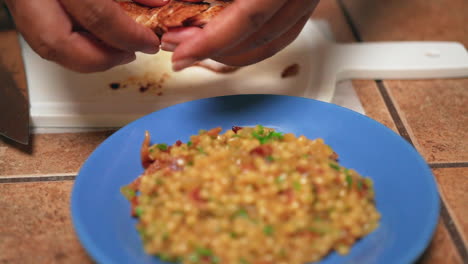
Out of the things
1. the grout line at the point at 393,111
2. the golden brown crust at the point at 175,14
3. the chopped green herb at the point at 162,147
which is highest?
the golden brown crust at the point at 175,14

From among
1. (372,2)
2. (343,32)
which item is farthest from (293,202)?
(372,2)

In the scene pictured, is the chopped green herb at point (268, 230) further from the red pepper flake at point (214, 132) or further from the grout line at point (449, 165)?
the grout line at point (449, 165)

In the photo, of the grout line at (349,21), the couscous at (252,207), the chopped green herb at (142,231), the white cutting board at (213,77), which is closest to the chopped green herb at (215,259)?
the couscous at (252,207)

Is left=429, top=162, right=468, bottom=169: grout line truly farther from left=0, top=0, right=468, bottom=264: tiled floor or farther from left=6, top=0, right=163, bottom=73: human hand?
left=6, top=0, right=163, bottom=73: human hand

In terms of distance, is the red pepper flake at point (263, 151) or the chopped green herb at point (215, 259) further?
the red pepper flake at point (263, 151)

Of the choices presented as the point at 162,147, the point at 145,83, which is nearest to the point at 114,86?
the point at 145,83

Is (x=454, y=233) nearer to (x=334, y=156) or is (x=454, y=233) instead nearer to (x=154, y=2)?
(x=334, y=156)

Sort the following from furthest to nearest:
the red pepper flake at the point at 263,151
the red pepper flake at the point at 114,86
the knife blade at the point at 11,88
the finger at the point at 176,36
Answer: the red pepper flake at the point at 114,86, the knife blade at the point at 11,88, the finger at the point at 176,36, the red pepper flake at the point at 263,151
